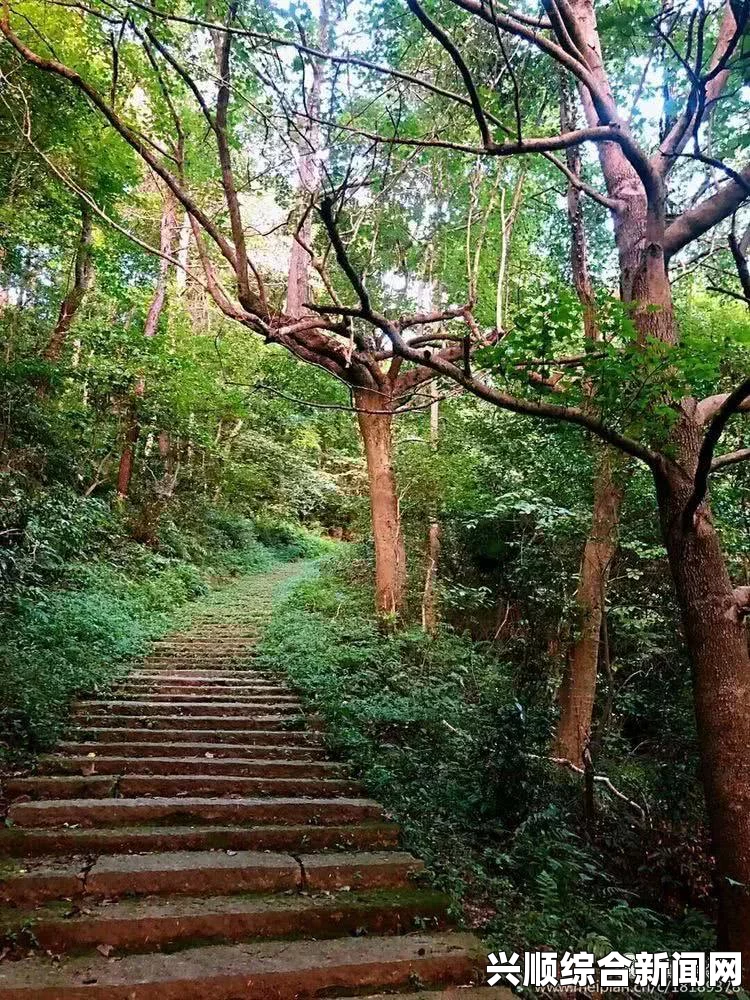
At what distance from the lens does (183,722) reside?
19.0 ft

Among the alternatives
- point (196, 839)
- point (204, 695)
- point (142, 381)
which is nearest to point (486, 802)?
point (196, 839)

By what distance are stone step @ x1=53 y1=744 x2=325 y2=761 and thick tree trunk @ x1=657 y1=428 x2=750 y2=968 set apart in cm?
298

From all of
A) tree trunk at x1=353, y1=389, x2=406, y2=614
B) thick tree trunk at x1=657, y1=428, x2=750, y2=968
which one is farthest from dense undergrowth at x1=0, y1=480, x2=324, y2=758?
thick tree trunk at x1=657, y1=428, x2=750, y2=968

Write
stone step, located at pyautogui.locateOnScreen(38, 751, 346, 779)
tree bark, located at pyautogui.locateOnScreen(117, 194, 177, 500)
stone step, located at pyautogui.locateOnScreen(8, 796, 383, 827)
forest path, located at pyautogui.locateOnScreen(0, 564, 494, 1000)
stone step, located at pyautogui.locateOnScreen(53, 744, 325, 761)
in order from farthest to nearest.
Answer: tree bark, located at pyautogui.locateOnScreen(117, 194, 177, 500) → stone step, located at pyautogui.locateOnScreen(53, 744, 325, 761) → stone step, located at pyautogui.locateOnScreen(38, 751, 346, 779) → stone step, located at pyautogui.locateOnScreen(8, 796, 383, 827) → forest path, located at pyautogui.locateOnScreen(0, 564, 494, 1000)

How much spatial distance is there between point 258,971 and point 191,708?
3581 mm

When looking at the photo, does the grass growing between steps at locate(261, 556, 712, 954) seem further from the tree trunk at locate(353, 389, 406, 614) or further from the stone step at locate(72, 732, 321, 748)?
the tree trunk at locate(353, 389, 406, 614)

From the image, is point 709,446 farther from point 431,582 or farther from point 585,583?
point 431,582

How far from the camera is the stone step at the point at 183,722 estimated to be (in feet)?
18.0

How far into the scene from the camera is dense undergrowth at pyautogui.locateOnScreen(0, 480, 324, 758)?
5387 millimetres

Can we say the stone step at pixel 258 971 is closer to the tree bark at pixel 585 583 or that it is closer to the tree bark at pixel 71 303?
the tree bark at pixel 585 583

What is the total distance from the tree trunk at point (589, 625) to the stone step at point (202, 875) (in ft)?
11.3

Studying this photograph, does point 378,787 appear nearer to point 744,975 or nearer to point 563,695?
point 744,975

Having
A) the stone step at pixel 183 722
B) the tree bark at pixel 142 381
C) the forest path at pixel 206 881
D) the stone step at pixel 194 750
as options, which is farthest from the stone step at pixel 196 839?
the tree bark at pixel 142 381

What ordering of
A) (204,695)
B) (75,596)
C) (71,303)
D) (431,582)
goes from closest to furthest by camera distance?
1. (204,695)
2. (75,596)
3. (431,582)
4. (71,303)
